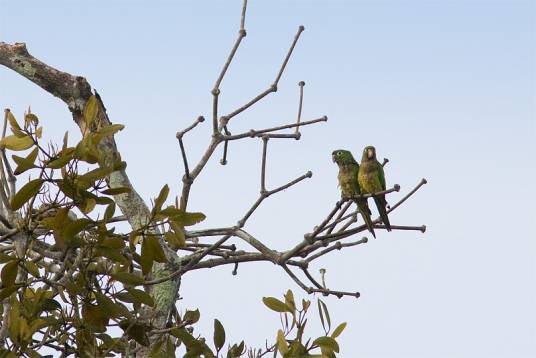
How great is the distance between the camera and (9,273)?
2650 mm

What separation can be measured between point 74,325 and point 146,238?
0.42m

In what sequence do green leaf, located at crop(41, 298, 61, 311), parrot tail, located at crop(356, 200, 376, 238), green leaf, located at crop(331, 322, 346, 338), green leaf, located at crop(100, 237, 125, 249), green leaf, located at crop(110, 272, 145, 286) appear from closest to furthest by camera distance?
green leaf, located at crop(100, 237, 125, 249) < green leaf, located at crop(110, 272, 145, 286) < green leaf, located at crop(41, 298, 61, 311) < green leaf, located at crop(331, 322, 346, 338) < parrot tail, located at crop(356, 200, 376, 238)

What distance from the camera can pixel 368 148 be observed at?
540cm

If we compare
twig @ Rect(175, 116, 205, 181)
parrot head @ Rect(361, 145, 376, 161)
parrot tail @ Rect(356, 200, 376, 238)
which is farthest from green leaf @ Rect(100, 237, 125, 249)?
parrot head @ Rect(361, 145, 376, 161)

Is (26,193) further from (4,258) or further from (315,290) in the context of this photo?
(315,290)

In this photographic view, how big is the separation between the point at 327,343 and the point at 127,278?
920 mm

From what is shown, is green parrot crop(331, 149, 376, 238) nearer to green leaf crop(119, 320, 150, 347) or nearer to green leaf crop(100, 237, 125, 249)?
green leaf crop(119, 320, 150, 347)

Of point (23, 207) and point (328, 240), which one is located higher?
point (328, 240)

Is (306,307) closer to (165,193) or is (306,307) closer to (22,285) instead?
(165,193)

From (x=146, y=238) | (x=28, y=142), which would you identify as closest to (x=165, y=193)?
(x=146, y=238)

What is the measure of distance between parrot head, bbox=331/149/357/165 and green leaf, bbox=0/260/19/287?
10.2ft

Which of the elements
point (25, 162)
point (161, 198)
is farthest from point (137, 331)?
point (25, 162)

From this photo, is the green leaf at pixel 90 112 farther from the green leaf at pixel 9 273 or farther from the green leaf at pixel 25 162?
the green leaf at pixel 9 273

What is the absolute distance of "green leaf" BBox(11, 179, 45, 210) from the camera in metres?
2.56
